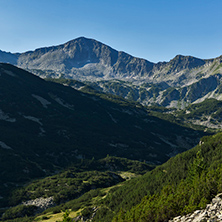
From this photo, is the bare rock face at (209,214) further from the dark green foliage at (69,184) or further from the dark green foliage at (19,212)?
the dark green foliage at (69,184)

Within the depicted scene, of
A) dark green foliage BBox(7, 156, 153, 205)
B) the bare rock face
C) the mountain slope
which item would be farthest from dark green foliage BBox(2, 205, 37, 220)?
the bare rock face

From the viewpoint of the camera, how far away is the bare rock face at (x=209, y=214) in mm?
21861

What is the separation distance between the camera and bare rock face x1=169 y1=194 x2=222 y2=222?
71.7ft

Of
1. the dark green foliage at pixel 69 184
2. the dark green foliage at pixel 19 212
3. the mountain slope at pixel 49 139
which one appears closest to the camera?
the dark green foliage at pixel 19 212

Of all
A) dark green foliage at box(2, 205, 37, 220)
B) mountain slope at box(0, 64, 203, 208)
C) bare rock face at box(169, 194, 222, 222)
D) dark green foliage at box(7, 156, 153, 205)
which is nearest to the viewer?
bare rock face at box(169, 194, 222, 222)

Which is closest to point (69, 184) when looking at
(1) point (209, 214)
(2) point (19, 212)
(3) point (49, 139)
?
(2) point (19, 212)

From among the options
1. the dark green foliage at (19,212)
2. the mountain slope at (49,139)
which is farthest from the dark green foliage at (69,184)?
the mountain slope at (49,139)

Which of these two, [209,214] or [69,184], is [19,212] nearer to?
[69,184]

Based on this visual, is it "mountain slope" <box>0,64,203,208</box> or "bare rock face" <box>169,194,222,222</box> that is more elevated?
"bare rock face" <box>169,194,222,222</box>

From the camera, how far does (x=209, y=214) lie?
2277 centimetres

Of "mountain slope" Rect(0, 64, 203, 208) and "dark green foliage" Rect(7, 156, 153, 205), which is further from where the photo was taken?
"mountain slope" Rect(0, 64, 203, 208)

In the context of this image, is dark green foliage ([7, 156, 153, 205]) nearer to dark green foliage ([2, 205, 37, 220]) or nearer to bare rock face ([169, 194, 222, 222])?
dark green foliage ([2, 205, 37, 220])

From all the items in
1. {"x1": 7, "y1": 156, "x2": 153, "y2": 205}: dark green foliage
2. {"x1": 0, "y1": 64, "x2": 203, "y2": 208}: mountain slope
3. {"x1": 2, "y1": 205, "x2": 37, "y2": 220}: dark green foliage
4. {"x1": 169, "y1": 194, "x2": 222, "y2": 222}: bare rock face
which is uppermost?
{"x1": 169, "y1": 194, "x2": 222, "y2": 222}: bare rock face

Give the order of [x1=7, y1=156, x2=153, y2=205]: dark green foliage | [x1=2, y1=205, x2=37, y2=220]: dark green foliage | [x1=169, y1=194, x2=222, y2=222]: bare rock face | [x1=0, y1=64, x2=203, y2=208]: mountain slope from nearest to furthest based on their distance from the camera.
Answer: [x1=169, y1=194, x2=222, y2=222]: bare rock face
[x1=2, y1=205, x2=37, y2=220]: dark green foliage
[x1=7, y1=156, x2=153, y2=205]: dark green foliage
[x1=0, y1=64, x2=203, y2=208]: mountain slope
